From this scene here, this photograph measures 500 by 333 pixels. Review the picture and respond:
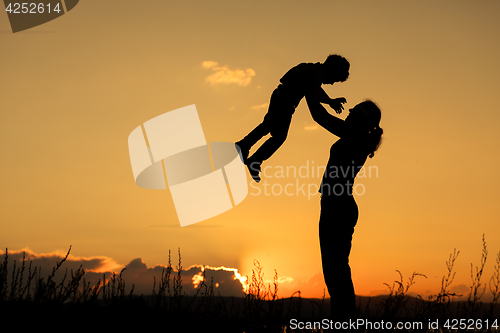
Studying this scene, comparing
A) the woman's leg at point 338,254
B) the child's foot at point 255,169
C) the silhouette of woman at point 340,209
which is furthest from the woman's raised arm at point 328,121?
the child's foot at point 255,169

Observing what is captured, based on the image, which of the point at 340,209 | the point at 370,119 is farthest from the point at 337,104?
the point at 340,209

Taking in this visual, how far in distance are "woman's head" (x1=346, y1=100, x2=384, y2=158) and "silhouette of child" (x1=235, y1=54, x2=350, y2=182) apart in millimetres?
876

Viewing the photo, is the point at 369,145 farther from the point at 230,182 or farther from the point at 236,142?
the point at 230,182

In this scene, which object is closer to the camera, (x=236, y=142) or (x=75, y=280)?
(x=75, y=280)

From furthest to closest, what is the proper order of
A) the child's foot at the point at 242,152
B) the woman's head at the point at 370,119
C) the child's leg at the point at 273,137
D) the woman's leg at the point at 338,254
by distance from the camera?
the child's foot at the point at 242,152
the child's leg at the point at 273,137
the woman's head at the point at 370,119
the woman's leg at the point at 338,254

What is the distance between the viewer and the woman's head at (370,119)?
502 centimetres

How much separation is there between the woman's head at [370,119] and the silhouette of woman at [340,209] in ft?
0.34

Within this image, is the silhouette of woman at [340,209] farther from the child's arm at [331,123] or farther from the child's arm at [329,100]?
the child's arm at [329,100]

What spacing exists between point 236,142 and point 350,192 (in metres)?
2.77

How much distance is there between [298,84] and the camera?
6.32 m

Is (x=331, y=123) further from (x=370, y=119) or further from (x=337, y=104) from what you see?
(x=337, y=104)

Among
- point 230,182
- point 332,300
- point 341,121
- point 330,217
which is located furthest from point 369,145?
point 230,182

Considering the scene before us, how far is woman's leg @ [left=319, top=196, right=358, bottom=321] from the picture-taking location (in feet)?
14.7

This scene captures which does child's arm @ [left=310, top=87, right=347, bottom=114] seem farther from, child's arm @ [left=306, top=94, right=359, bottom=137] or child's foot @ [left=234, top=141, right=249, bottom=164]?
child's foot @ [left=234, top=141, right=249, bottom=164]
